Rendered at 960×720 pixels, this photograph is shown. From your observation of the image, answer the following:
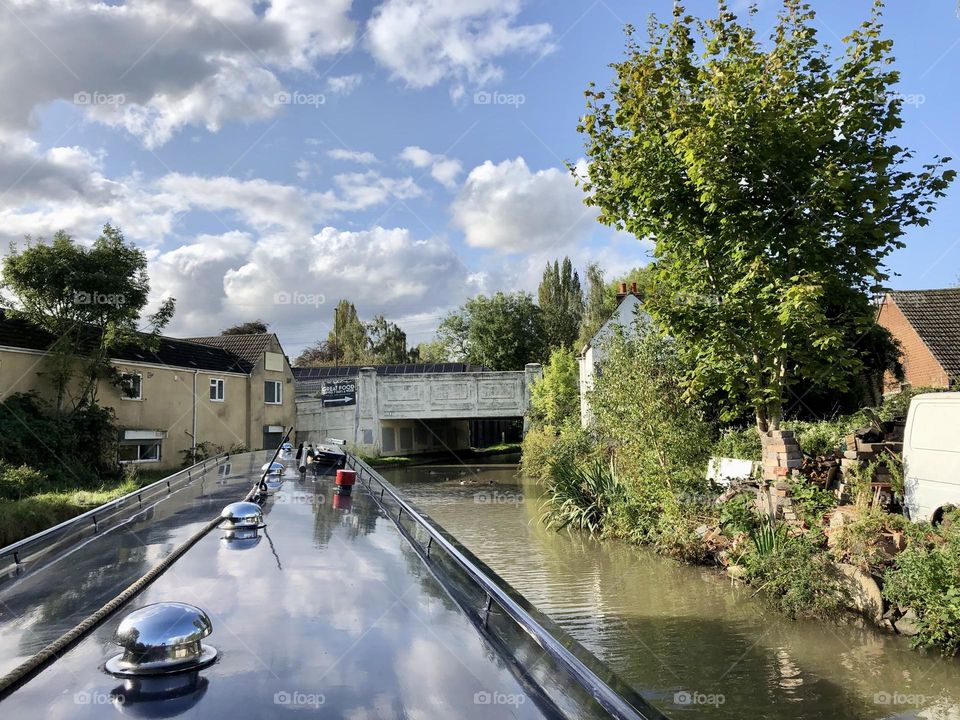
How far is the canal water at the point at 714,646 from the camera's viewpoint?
17.5 ft

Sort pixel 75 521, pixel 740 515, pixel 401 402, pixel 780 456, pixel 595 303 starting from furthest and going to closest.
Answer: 1. pixel 595 303
2. pixel 401 402
3. pixel 740 515
4. pixel 780 456
5. pixel 75 521

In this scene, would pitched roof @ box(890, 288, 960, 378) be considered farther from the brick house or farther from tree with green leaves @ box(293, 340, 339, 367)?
tree with green leaves @ box(293, 340, 339, 367)

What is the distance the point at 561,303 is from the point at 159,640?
54.6 meters

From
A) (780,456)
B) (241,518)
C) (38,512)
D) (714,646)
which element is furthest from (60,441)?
(714,646)

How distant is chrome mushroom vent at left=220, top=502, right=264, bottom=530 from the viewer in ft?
15.2

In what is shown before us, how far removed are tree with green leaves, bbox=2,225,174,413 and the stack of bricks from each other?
60.5 feet

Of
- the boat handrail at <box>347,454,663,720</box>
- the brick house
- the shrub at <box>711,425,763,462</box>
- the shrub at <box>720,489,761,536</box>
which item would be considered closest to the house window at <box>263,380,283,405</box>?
the shrub at <box>711,425,763,462</box>

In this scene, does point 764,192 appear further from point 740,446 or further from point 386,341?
point 386,341

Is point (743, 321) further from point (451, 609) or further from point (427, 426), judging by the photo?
point (427, 426)

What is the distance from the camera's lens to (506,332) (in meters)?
52.9

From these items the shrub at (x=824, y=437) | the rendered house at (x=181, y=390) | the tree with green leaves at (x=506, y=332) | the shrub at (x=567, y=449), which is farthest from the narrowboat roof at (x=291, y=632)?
the tree with green leaves at (x=506, y=332)

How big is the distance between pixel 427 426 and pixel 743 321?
33.6m

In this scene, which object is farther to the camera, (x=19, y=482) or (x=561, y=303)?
(x=561, y=303)

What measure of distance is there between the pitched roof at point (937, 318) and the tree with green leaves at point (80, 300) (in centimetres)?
2456
